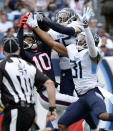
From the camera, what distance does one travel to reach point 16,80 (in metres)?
5.59

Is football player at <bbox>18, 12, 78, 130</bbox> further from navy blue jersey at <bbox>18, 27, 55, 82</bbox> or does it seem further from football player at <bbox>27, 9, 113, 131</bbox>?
football player at <bbox>27, 9, 113, 131</bbox>

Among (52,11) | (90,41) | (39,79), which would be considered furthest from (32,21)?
(52,11)

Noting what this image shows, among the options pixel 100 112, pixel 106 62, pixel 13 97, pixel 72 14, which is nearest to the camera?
pixel 13 97

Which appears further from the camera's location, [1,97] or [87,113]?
[87,113]

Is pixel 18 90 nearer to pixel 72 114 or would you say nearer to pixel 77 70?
pixel 72 114

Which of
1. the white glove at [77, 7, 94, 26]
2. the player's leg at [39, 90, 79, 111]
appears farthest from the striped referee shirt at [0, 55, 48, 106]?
the player's leg at [39, 90, 79, 111]

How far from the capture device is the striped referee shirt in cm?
559

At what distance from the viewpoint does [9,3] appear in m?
14.6

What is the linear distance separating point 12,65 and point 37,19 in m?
1.30

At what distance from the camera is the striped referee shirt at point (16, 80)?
220 inches

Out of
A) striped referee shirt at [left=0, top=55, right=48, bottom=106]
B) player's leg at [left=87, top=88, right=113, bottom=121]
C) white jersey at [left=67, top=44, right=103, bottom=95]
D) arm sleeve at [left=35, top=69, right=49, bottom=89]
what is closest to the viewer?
striped referee shirt at [left=0, top=55, right=48, bottom=106]

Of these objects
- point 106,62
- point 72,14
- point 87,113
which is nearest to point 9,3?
point 106,62

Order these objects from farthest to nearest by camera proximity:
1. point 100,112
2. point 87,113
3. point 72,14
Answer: point 72,14 < point 87,113 < point 100,112

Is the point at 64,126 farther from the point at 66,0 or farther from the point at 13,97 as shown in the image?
the point at 66,0
